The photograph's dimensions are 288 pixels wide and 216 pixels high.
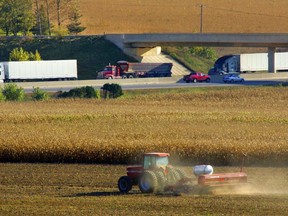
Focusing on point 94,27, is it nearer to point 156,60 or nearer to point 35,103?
point 156,60

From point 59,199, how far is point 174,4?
4627 inches

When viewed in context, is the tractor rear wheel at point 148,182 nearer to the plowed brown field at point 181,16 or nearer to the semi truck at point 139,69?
the semi truck at point 139,69

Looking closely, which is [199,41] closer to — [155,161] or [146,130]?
[146,130]

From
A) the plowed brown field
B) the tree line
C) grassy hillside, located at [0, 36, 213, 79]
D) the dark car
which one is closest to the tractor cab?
the dark car

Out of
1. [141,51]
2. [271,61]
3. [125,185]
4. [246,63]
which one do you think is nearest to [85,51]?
[141,51]

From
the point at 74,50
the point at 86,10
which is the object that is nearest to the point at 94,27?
the point at 86,10

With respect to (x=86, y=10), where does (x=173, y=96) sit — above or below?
below

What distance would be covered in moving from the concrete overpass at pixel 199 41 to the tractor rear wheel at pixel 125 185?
193ft

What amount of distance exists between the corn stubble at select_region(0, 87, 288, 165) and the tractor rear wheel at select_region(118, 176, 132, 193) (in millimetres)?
6093

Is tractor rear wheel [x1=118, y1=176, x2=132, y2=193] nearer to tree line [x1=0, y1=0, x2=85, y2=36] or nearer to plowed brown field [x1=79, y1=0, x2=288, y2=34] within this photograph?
tree line [x1=0, y1=0, x2=85, y2=36]

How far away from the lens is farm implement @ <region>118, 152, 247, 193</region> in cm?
2369

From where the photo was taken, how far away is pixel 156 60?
93.7 metres

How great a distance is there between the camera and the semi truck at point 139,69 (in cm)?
8538

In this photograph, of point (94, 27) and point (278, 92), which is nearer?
point (278, 92)
